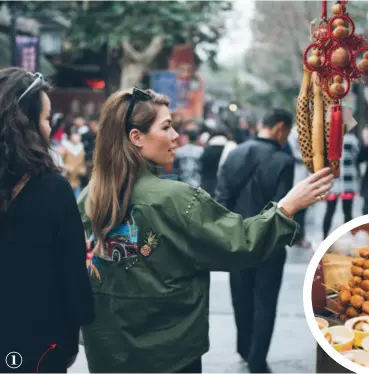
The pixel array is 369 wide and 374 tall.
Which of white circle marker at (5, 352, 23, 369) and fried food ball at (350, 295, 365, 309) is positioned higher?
fried food ball at (350, 295, 365, 309)

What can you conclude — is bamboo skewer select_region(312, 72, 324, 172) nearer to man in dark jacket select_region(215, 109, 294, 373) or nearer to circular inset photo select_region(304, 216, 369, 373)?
circular inset photo select_region(304, 216, 369, 373)

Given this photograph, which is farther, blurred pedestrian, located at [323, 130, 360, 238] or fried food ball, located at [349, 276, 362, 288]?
blurred pedestrian, located at [323, 130, 360, 238]

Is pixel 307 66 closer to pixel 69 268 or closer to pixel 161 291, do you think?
pixel 161 291

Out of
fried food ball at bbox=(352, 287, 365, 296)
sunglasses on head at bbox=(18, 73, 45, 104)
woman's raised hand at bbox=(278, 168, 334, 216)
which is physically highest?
sunglasses on head at bbox=(18, 73, 45, 104)

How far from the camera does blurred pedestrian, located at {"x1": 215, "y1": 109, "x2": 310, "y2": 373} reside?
5355mm

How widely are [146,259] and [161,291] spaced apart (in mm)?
138

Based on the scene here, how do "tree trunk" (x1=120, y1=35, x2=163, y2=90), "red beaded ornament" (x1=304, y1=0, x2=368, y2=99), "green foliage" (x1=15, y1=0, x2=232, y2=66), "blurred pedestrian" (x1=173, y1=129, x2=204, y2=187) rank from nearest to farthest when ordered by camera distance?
"red beaded ornament" (x1=304, y1=0, x2=368, y2=99) → "blurred pedestrian" (x1=173, y1=129, x2=204, y2=187) → "green foliage" (x1=15, y1=0, x2=232, y2=66) → "tree trunk" (x1=120, y1=35, x2=163, y2=90)

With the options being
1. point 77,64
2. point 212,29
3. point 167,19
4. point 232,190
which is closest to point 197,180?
point 232,190

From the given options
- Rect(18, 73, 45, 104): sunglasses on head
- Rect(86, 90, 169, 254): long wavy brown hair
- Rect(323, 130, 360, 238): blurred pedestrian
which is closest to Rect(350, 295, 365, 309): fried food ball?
Rect(86, 90, 169, 254): long wavy brown hair

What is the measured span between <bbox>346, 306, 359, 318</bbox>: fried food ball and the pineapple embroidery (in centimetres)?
80

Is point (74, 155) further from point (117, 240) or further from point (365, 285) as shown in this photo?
point (365, 285)

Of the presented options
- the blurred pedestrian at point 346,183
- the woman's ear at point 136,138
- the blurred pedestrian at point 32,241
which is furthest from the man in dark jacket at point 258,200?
the blurred pedestrian at point 346,183

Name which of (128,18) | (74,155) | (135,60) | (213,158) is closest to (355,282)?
(213,158)

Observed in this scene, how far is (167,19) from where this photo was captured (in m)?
18.5
